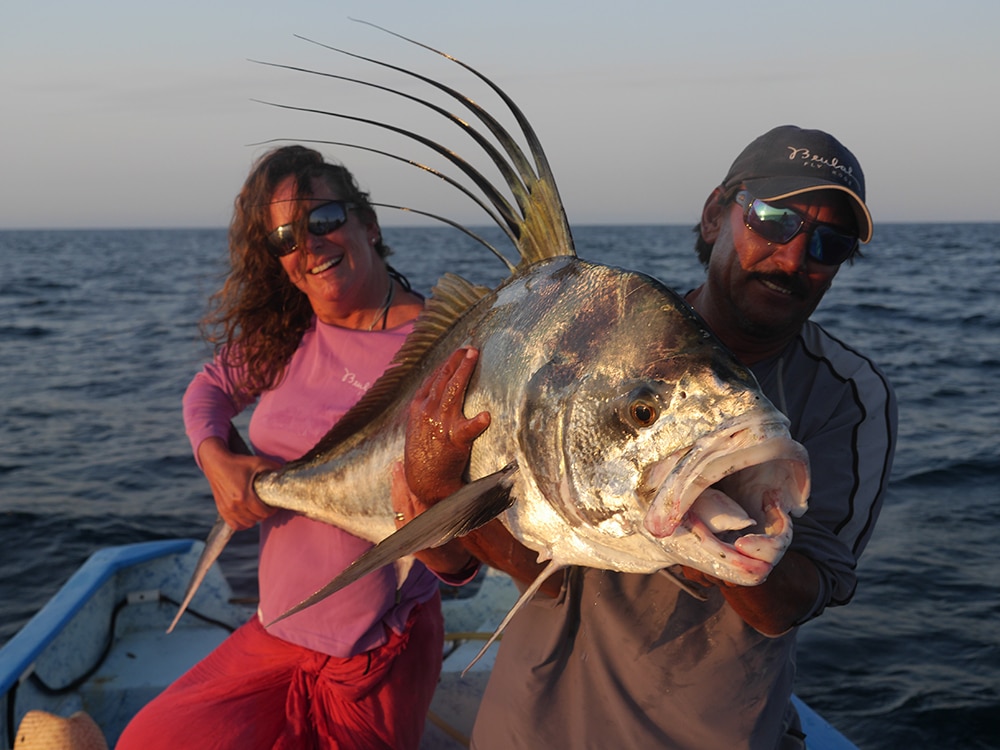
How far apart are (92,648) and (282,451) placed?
2180 millimetres

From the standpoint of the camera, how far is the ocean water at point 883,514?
20.9ft

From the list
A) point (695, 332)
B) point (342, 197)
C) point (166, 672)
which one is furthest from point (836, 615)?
point (695, 332)

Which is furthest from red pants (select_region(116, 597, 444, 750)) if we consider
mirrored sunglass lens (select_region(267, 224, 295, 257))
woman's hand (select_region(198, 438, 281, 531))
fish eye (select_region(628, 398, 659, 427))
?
fish eye (select_region(628, 398, 659, 427))

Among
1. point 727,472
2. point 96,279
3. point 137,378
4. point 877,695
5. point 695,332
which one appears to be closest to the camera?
point 727,472

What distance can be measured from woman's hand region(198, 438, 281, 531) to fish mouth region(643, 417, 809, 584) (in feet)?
6.44

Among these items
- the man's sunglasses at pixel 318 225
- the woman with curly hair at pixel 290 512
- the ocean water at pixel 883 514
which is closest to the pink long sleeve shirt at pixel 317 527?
the woman with curly hair at pixel 290 512

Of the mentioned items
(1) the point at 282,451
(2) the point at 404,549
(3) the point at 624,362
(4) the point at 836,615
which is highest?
(3) the point at 624,362

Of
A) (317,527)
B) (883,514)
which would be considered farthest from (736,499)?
(883,514)

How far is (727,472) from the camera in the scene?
62.8 inches

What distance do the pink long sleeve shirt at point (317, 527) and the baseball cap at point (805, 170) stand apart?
1.57m

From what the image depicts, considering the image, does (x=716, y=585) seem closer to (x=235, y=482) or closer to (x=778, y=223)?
(x=778, y=223)

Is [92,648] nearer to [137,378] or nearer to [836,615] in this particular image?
[836,615]

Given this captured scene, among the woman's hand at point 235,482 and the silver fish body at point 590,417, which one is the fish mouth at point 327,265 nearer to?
the woman's hand at point 235,482

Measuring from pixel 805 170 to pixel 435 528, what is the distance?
1.40m
